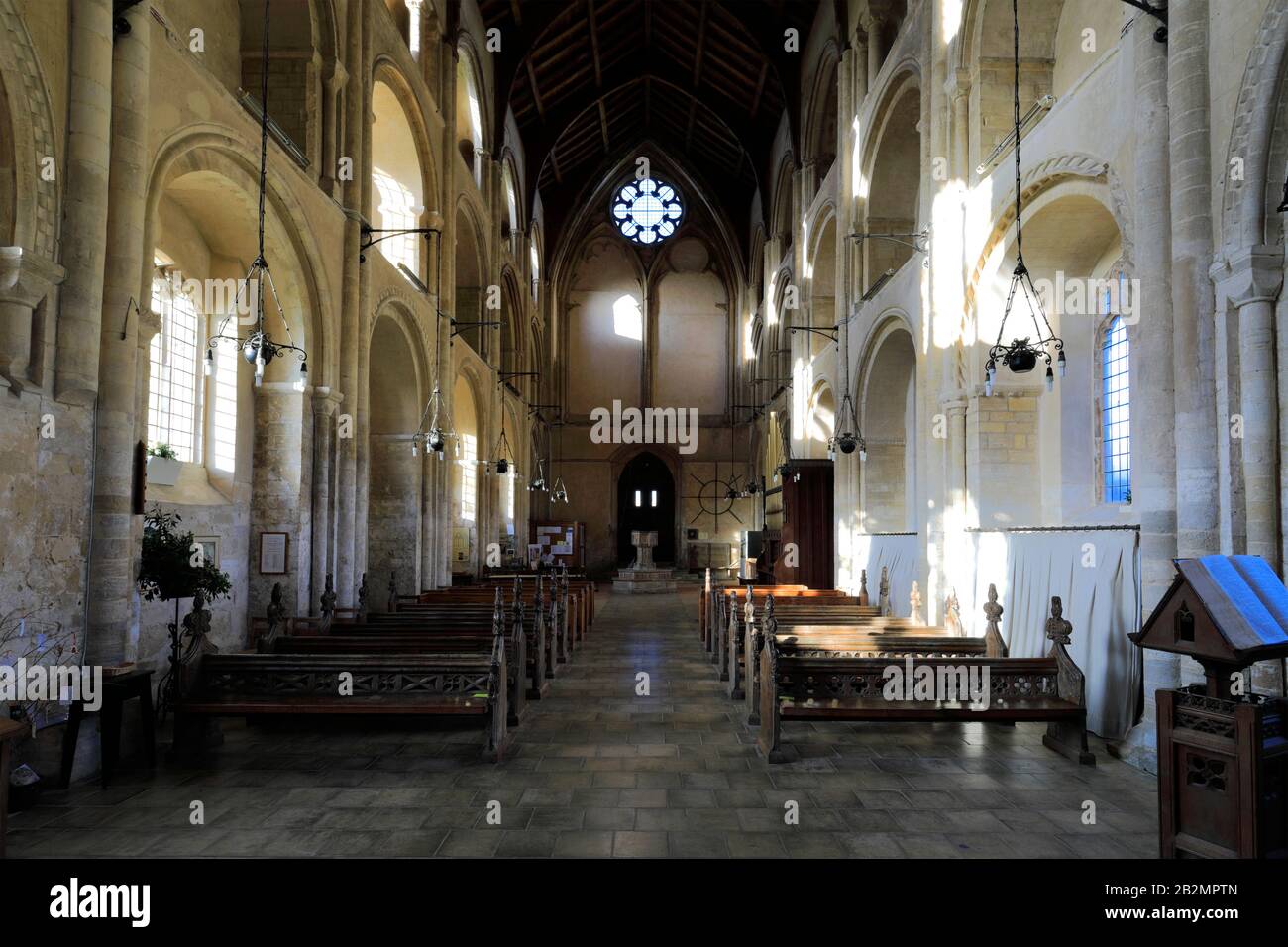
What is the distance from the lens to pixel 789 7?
62.1ft

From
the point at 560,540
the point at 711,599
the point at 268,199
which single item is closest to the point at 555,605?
the point at 711,599

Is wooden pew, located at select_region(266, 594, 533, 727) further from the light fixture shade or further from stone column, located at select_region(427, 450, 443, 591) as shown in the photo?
the light fixture shade

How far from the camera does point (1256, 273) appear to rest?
4980mm

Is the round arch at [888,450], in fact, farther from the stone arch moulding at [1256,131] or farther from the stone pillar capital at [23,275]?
the stone pillar capital at [23,275]

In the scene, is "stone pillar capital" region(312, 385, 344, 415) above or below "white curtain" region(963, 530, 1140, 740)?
above

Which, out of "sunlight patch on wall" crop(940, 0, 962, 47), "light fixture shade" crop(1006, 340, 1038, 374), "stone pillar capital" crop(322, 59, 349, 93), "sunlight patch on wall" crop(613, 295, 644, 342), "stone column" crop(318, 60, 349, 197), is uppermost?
"sunlight patch on wall" crop(613, 295, 644, 342)

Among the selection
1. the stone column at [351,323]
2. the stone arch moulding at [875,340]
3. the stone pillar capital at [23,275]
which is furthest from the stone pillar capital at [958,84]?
the stone pillar capital at [23,275]

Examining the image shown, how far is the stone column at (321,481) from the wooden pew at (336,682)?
410cm

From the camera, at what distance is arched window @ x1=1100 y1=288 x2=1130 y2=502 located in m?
9.22

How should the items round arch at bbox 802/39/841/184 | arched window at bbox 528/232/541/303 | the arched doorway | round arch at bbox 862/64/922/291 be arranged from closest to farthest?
round arch at bbox 862/64/922/291, round arch at bbox 802/39/841/184, arched window at bbox 528/232/541/303, the arched doorway

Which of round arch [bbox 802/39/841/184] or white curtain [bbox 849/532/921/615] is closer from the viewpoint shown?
white curtain [bbox 849/532/921/615]

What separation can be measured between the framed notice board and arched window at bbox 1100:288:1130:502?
19.0 metres

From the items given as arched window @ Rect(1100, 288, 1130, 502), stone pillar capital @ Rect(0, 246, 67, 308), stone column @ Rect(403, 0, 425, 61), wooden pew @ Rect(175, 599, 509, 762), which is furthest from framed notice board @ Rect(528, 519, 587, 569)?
stone pillar capital @ Rect(0, 246, 67, 308)
